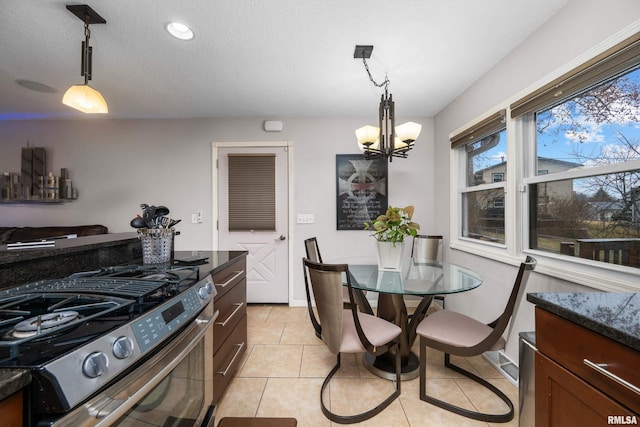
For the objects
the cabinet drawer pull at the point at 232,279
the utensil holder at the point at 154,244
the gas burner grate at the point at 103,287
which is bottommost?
the cabinet drawer pull at the point at 232,279

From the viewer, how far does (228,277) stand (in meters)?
1.63

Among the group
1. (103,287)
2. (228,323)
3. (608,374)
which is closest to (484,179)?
(608,374)

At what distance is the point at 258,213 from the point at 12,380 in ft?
9.20

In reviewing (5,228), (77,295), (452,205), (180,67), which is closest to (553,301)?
(77,295)

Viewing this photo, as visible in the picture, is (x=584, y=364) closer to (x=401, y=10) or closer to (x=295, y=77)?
(x=401, y=10)

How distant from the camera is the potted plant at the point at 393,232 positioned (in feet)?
6.25

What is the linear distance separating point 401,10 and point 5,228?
4.85 m

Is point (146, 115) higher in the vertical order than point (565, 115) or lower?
higher

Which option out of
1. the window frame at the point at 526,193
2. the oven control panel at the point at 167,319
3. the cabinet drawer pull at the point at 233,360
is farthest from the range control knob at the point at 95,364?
the window frame at the point at 526,193

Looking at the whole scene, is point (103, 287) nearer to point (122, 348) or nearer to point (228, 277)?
point (122, 348)

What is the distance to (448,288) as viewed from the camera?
1590 millimetres

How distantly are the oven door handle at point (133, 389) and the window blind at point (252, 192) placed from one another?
90.8 inches

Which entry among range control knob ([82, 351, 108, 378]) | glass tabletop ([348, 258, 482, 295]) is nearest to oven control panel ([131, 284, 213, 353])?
range control knob ([82, 351, 108, 378])

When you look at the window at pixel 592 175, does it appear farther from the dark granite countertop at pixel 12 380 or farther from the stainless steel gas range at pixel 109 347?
the dark granite countertop at pixel 12 380
